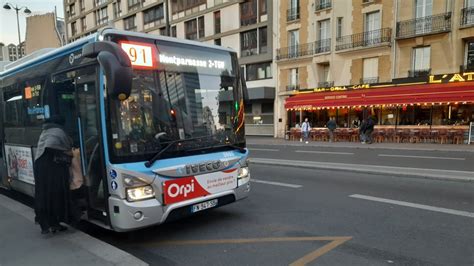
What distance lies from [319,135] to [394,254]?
2166 centimetres

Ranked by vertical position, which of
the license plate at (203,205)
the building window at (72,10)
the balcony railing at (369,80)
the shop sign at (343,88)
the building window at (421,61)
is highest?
the building window at (72,10)

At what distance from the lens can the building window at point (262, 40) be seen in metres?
30.6

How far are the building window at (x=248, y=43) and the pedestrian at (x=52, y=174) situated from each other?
27.9 m

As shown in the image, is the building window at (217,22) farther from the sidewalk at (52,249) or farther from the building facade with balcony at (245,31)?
→ the sidewalk at (52,249)

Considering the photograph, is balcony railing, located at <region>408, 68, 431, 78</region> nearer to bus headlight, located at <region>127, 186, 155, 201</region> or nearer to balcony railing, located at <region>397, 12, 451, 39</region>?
balcony railing, located at <region>397, 12, 451, 39</region>

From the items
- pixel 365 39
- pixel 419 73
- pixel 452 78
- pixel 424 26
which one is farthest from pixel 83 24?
pixel 452 78

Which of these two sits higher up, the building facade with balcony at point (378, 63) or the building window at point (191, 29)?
the building window at point (191, 29)

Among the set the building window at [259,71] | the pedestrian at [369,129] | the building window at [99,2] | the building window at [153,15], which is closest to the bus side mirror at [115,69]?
the pedestrian at [369,129]

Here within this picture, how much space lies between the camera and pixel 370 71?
24266 millimetres

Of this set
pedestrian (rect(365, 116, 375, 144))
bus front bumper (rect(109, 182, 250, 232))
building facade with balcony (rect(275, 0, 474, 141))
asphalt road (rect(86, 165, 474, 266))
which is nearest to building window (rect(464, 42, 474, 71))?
building facade with balcony (rect(275, 0, 474, 141))

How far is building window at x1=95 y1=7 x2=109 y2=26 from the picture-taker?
160ft

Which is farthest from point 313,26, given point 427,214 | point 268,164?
point 427,214

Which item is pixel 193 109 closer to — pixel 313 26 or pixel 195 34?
pixel 313 26

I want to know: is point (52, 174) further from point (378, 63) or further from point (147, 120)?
point (378, 63)
